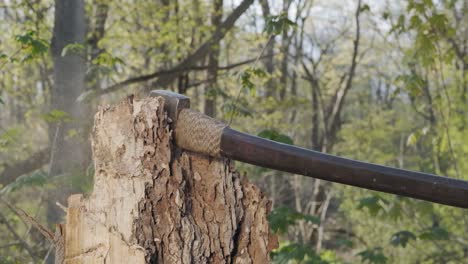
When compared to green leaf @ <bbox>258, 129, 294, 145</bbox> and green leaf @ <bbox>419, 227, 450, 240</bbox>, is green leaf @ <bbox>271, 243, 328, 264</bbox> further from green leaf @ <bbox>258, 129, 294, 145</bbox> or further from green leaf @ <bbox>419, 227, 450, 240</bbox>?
green leaf @ <bbox>419, 227, 450, 240</bbox>

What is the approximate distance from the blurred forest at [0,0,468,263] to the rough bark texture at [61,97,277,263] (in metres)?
0.20

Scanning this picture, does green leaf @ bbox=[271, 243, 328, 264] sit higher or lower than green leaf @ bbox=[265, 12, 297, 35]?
lower

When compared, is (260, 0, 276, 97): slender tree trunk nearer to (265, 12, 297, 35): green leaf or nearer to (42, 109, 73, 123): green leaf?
(265, 12, 297, 35): green leaf

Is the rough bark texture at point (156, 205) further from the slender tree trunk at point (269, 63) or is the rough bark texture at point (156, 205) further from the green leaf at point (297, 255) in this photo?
the slender tree trunk at point (269, 63)

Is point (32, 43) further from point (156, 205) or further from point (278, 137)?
point (156, 205)

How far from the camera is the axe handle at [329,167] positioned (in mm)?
1341

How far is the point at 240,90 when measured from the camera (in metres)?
3.58

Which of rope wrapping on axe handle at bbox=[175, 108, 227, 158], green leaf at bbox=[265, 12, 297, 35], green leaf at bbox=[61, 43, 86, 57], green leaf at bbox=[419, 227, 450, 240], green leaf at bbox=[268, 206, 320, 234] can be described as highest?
green leaf at bbox=[265, 12, 297, 35]

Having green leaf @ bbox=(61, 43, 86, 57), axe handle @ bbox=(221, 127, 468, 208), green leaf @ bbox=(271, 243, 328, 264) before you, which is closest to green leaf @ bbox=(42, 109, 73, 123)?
green leaf @ bbox=(61, 43, 86, 57)

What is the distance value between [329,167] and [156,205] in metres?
0.39

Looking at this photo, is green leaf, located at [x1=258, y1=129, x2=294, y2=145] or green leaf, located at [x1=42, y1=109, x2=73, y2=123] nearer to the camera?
green leaf, located at [x1=258, y1=129, x2=294, y2=145]

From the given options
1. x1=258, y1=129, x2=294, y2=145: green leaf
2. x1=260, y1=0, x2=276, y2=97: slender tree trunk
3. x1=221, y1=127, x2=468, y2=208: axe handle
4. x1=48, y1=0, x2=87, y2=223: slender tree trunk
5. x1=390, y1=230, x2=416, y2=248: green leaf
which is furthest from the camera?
x1=260, y1=0, x2=276, y2=97: slender tree trunk

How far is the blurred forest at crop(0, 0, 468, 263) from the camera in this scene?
163 inches

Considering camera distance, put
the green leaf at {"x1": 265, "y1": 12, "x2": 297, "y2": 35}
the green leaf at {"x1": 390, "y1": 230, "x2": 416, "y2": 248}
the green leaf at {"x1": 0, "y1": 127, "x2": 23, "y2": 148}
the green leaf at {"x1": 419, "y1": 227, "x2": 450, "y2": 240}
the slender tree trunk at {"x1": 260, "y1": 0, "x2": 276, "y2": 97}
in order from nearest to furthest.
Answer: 1. the green leaf at {"x1": 265, "y1": 12, "x2": 297, "y2": 35}
2. the green leaf at {"x1": 0, "y1": 127, "x2": 23, "y2": 148}
3. the green leaf at {"x1": 419, "y1": 227, "x2": 450, "y2": 240}
4. the green leaf at {"x1": 390, "y1": 230, "x2": 416, "y2": 248}
5. the slender tree trunk at {"x1": 260, "y1": 0, "x2": 276, "y2": 97}
